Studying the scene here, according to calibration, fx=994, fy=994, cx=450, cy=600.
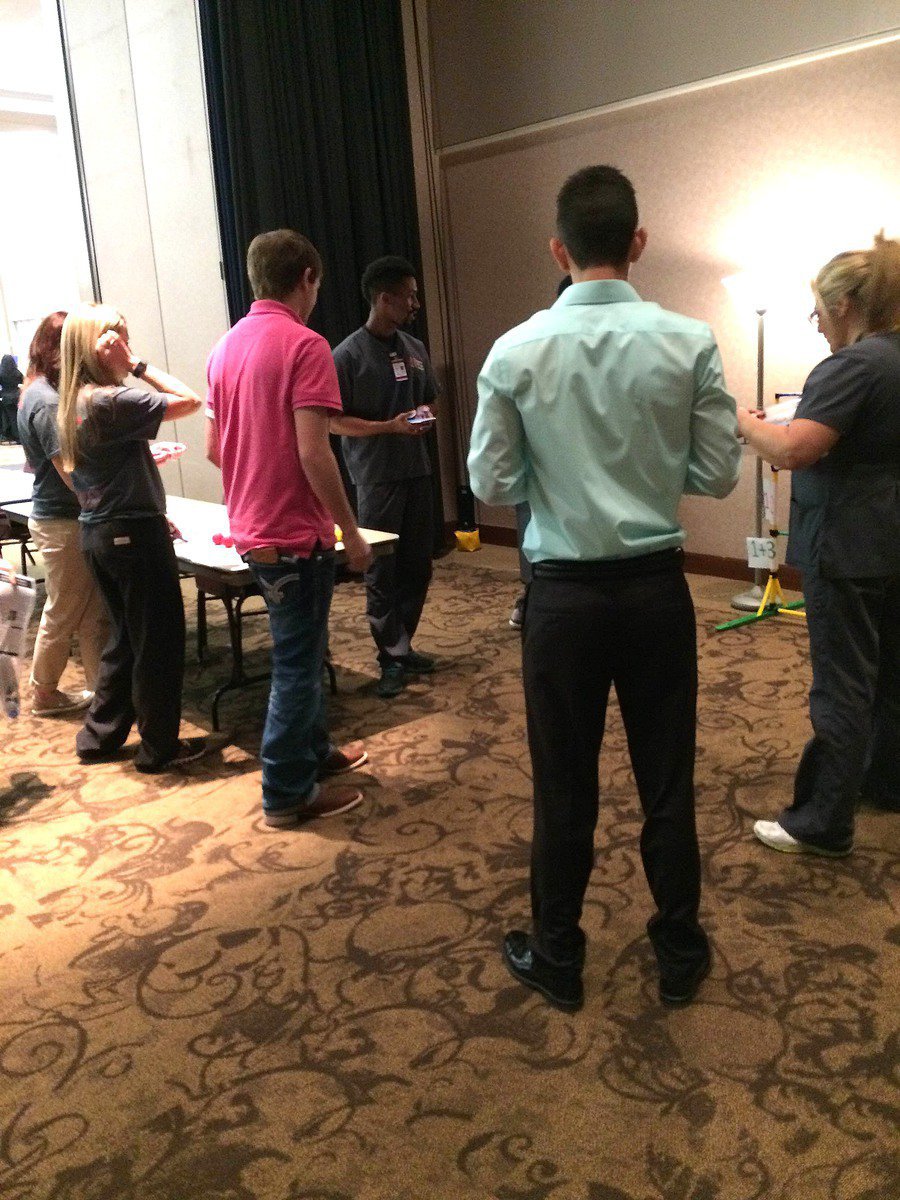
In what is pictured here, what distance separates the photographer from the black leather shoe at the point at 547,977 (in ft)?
6.57

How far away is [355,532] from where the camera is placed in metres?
2.76

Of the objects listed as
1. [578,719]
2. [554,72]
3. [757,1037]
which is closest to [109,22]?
[554,72]

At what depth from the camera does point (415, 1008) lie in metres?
2.04

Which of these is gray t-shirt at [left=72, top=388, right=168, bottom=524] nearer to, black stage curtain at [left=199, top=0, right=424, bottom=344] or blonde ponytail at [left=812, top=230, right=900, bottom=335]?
blonde ponytail at [left=812, top=230, right=900, bottom=335]

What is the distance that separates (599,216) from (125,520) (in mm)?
1864

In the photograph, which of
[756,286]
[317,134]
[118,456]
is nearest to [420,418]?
[118,456]

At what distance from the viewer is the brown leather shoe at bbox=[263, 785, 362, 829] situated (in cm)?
287

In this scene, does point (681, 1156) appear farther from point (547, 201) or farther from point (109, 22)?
point (109, 22)

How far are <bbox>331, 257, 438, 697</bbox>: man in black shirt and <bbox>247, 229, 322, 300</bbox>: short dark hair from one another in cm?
111

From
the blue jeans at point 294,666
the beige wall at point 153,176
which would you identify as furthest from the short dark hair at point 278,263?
the beige wall at point 153,176

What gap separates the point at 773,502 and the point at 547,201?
2.35m

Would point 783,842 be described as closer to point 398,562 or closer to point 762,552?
point 398,562

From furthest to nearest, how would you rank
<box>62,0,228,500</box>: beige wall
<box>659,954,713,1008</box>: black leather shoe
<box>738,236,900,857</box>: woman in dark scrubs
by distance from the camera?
<box>62,0,228,500</box>: beige wall < <box>738,236,900,857</box>: woman in dark scrubs < <box>659,954,713,1008</box>: black leather shoe

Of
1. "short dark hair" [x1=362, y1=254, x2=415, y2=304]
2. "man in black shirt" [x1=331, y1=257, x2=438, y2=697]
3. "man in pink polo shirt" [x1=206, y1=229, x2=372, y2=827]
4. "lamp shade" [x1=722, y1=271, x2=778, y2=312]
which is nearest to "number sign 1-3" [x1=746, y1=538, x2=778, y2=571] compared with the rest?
"lamp shade" [x1=722, y1=271, x2=778, y2=312]
